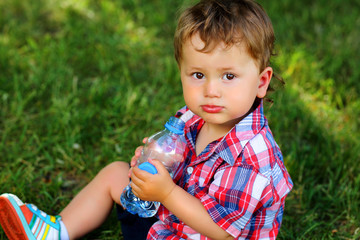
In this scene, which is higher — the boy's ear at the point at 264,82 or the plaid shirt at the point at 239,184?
the boy's ear at the point at 264,82

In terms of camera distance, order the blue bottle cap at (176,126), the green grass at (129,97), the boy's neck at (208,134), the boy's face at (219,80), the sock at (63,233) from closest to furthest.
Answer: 1. the boy's face at (219,80)
2. the blue bottle cap at (176,126)
3. the boy's neck at (208,134)
4. the sock at (63,233)
5. the green grass at (129,97)

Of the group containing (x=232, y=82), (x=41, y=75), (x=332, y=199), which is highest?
(x=232, y=82)

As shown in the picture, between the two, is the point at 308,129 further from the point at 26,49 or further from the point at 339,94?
the point at 26,49

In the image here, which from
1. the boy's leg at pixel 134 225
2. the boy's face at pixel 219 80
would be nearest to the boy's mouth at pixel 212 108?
the boy's face at pixel 219 80

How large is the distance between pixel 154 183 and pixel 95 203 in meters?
0.57

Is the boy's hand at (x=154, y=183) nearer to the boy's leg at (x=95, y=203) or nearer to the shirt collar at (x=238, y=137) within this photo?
the shirt collar at (x=238, y=137)

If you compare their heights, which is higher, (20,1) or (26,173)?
(20,1)

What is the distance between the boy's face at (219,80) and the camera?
5.59ft

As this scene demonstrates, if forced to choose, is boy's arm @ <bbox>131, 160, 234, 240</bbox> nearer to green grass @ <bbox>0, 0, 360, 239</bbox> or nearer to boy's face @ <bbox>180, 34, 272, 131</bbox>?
boy's face @ <bbox>180, 34, 272, 131</bbox>

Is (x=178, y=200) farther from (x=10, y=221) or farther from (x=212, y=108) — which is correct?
(x=10, y=221)

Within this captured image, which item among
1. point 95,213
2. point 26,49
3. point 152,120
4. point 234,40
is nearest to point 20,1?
point 26,49

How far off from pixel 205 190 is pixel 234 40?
597 millimetres

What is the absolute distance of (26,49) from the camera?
3.65m

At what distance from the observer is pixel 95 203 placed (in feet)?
7.25
